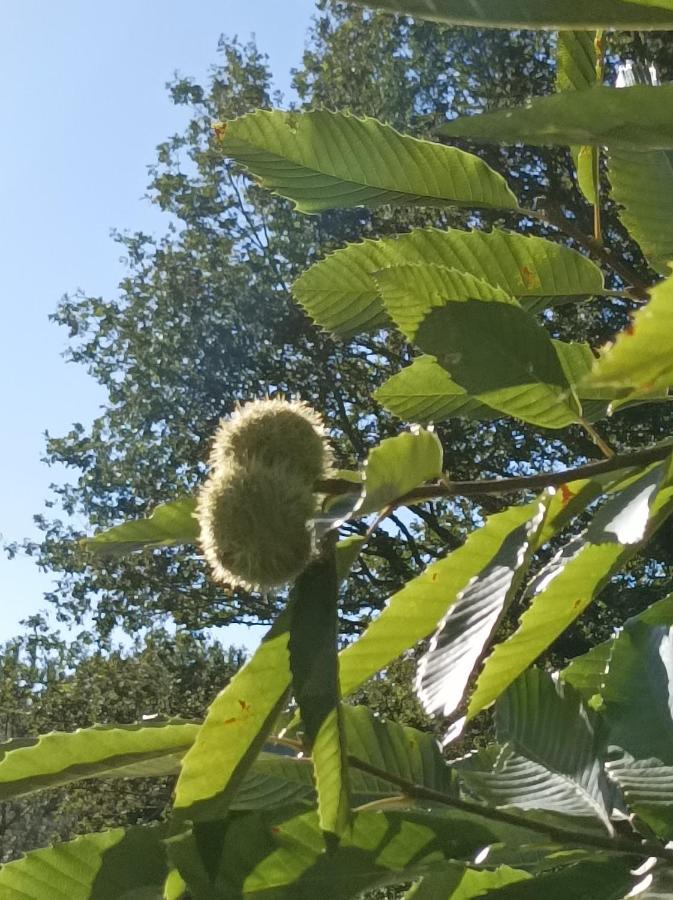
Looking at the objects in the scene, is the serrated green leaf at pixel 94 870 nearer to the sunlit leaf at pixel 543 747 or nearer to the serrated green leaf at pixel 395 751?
the serrated green leaf at pixel 395 751

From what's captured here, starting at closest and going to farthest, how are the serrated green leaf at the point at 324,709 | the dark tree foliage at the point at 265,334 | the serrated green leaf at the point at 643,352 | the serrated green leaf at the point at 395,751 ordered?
1. the serrated green leaf at the point at 643,352
2. the serrated green leaf at the point at 324,709
3. the serrated green leaf at the point at 395,751
4. the dark tree foliage at the point at 265,334

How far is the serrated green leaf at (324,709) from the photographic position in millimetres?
605

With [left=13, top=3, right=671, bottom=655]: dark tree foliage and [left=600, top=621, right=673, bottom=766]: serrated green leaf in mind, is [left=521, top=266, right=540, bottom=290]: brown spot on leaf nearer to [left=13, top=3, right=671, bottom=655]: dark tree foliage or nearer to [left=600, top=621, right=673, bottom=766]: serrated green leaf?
[left=600, top=621, right=673, bottom=766]: serrated green leaf

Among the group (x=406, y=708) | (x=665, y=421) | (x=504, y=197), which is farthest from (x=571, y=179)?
(x=504, y=197)

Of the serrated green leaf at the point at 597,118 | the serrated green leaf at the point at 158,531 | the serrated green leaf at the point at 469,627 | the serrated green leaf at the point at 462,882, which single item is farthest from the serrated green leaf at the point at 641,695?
the serrated green leaf at the point at 597,118

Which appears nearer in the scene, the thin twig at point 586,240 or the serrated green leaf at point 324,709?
the serrated green leaf at point 324,709

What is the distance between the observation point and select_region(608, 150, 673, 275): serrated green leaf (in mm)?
939

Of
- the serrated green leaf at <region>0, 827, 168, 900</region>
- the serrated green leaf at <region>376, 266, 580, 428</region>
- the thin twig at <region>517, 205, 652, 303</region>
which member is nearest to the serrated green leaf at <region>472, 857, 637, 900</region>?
the serrated green leaf at <region>0, 827, 168, 900</region>

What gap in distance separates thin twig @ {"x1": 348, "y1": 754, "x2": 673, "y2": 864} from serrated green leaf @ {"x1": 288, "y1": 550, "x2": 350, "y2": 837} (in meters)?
0.14

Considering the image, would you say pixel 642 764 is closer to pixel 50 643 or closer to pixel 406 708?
pixel 406 708

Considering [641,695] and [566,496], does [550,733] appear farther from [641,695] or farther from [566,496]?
[566,496]

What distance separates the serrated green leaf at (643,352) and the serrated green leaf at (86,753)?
51cm

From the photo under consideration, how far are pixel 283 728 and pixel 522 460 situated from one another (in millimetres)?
8790

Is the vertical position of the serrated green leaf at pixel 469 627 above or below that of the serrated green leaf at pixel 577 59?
below
